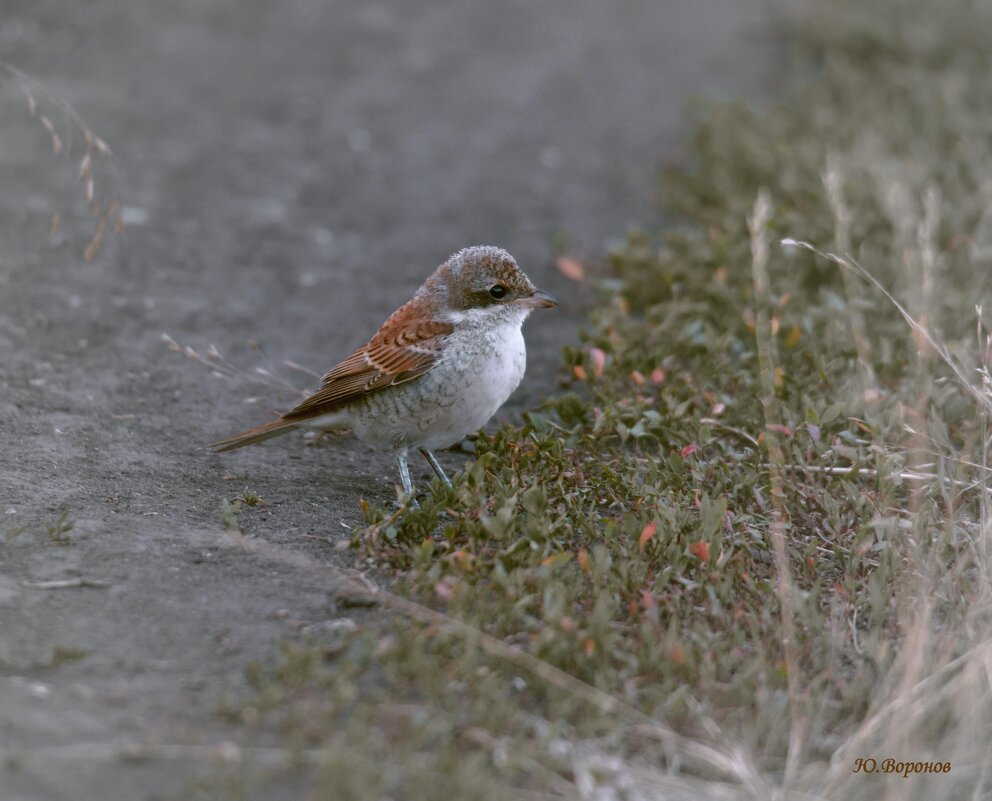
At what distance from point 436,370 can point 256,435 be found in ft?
2.80

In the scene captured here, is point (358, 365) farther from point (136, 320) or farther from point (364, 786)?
point (364, 786)

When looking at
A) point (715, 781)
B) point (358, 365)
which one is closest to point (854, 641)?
point (715, 781)

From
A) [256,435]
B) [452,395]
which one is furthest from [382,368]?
[256,435]

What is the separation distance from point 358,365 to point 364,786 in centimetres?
253

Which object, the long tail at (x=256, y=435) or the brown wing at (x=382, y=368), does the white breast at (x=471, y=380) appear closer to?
the brown wing at (x=382, y=368)

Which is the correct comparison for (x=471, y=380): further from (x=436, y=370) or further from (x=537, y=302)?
(x=537, y=302)

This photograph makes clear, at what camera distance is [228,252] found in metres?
7.62

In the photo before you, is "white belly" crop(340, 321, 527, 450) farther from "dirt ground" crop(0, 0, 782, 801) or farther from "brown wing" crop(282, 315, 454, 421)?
"dirt ground" crop(0, 0, 782, 801)

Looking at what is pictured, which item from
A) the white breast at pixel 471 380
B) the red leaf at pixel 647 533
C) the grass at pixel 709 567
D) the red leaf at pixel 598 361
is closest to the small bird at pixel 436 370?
the white breast at pixel 471 380

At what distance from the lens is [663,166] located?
30.2 feet

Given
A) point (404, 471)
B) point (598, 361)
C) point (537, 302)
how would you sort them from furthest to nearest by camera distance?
point (598, 361) → point (537, 302) → point (404, 471)

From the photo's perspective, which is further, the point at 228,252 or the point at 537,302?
the point at 228,252

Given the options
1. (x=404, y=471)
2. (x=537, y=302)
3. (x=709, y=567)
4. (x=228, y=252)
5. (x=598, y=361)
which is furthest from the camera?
(x=228, y=252)

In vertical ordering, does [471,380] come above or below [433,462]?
above
